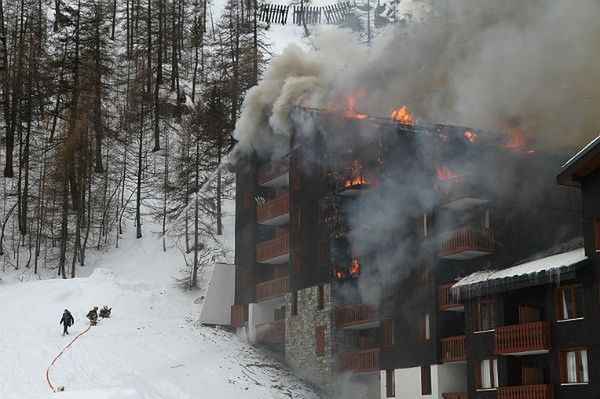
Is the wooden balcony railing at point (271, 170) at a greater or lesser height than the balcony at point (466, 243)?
greater

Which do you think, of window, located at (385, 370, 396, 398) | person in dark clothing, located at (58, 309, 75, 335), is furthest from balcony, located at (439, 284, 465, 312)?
person in dark clothing, located at (58, 309, 75, 335)

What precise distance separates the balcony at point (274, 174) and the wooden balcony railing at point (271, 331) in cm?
803

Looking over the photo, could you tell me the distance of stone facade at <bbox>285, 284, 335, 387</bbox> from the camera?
39.6 meters

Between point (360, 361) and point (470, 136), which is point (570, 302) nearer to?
point (470, 136)

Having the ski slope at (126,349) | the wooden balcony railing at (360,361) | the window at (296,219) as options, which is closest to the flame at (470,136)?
the window at (296,219)

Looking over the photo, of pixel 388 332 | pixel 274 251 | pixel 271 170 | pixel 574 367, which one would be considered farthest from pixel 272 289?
pixel 574 367

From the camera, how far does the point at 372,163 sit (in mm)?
40000

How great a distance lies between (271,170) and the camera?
46.6 meters

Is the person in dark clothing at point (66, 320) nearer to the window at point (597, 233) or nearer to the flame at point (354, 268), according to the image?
the flame at point (354, 268)

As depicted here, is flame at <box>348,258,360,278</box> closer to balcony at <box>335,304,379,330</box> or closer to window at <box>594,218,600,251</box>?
balcony at <box>335,304,379,330</box>

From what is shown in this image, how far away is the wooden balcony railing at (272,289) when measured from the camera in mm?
43906

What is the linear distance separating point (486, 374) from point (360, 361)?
8.05m

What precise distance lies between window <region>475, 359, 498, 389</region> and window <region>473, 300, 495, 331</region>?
4.25 feet

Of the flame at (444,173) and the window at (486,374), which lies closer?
the window at (486,374)
